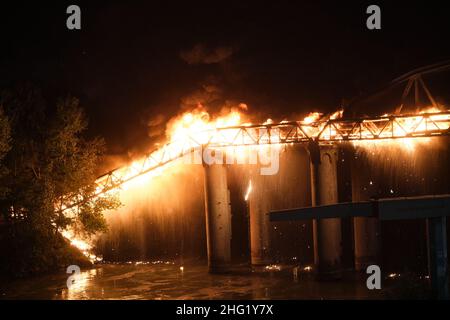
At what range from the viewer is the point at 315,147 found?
2995 cm

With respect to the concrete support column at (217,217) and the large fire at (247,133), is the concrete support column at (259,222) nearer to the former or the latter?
the large fire at (247,133)

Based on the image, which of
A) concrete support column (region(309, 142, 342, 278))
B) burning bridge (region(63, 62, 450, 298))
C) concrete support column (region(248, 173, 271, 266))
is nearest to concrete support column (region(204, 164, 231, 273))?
burning bridge (region(63, 62, 450, 298))

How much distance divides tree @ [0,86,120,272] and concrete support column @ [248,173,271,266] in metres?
8.84

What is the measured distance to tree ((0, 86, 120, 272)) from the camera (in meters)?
35.2

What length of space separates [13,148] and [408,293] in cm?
2545

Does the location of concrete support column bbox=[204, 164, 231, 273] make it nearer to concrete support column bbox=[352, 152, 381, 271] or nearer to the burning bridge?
the burning bridge

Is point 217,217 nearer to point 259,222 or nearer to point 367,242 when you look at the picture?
point 259,222

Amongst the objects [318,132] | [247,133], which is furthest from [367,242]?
[247,133]

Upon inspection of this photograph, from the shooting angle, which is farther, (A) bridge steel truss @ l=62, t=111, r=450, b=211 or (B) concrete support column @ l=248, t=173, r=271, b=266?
(B) concrete support column @ l=248, t=173, r=271, b=266

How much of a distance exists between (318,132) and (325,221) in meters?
4.75

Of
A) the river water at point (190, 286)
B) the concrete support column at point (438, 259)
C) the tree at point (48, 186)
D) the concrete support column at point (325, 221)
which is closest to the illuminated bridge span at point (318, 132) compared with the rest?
the concrete support column at point (325, 221)

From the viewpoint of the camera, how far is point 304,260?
34.1 m

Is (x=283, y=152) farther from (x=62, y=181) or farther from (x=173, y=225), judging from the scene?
(x=62, y=181)
